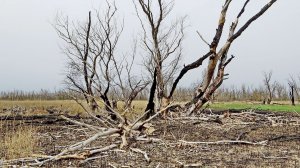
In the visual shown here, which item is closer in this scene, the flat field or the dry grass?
the flat field

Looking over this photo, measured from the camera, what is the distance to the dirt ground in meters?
5.44

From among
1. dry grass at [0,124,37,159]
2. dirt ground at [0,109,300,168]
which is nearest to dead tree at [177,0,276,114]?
Answer: dirt ground at [0,109,300,168]

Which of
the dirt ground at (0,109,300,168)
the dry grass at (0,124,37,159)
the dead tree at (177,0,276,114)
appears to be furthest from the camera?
the dead tree at (177,0,276,114)

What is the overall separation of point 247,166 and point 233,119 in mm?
4432

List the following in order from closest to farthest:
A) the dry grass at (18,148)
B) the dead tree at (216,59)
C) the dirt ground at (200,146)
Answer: the dirt ground at (200,146) → the dry grass at (18,148) → the dead tree at (216,59)

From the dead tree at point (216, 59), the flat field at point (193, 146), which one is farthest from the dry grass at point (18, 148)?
the dead tree at point (216, 59)

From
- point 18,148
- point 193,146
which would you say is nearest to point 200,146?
point 193,146

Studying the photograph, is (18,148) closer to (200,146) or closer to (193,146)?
(193,146)

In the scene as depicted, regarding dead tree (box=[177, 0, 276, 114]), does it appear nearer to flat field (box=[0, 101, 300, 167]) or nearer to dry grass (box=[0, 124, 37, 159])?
flat field (box=[0, 101, 300, 167])

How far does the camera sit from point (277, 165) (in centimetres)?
530

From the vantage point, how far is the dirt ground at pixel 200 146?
544cm

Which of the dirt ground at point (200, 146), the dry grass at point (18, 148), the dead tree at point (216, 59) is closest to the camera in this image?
the dirt ground at point (200, 146)

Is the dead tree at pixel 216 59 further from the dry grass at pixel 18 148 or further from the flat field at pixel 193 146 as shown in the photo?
the dry grass at pixel 18 148

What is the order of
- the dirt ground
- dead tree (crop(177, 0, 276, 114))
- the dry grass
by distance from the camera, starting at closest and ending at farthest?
the dirt ground
the dry grass
dead tree (crop(177, 0, 276, 114))
